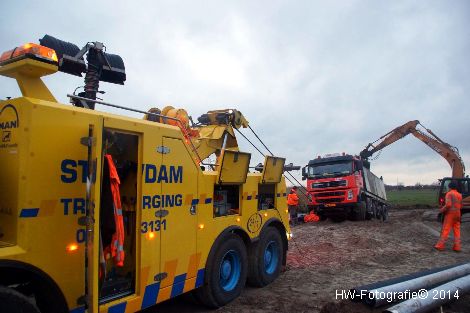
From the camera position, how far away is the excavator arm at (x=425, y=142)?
74.9 feet

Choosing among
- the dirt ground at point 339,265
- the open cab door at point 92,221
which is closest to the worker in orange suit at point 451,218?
the dirt ground at point 339,265

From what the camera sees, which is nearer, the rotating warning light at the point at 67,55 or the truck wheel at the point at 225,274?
the rotating warning light at the point at 67,55

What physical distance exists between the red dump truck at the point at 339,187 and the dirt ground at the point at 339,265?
227cm

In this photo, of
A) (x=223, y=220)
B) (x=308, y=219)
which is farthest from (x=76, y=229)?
(x=308, y=219)

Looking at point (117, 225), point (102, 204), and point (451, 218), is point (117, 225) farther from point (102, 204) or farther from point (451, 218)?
point (451, 218)

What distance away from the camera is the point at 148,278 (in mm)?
4461

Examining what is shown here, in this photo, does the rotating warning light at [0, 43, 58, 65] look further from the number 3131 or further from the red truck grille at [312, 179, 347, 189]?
the red truck grille at [312, 179, 347, 189]

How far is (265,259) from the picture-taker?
24.0 ft

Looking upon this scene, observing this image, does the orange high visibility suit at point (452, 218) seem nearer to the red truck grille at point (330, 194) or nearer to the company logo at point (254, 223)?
the red truck grille at point (330, 194)

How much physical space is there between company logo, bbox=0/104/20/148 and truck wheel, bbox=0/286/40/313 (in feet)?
4.22

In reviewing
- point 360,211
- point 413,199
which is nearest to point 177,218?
point 360,211

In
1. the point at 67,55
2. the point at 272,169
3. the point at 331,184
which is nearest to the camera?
the point at 67,55

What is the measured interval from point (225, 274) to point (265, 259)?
1394 mm

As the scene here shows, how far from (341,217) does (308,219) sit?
1.57 meters
